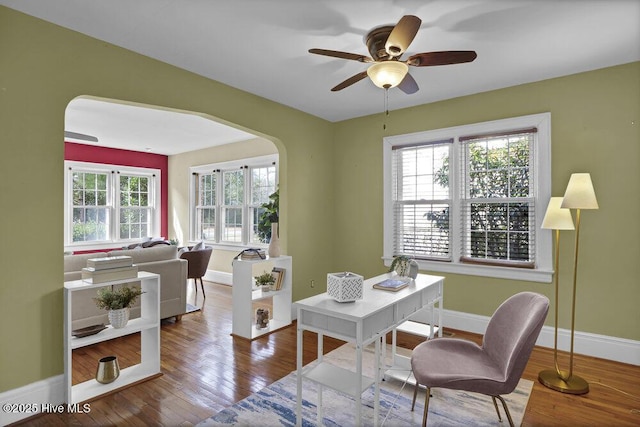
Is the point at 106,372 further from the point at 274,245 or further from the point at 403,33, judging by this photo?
the point at 403,33

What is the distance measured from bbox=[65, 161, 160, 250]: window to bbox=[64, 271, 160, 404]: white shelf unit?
466 cm

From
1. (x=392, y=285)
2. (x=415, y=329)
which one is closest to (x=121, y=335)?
(x=392, y=285)

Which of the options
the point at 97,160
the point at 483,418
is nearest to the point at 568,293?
the point at 483,418


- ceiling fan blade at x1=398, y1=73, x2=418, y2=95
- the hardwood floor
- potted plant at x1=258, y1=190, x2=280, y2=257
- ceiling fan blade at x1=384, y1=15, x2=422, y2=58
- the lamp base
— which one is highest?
ceiling fan blade at x1=384, y1=15, x2=422, y2=58

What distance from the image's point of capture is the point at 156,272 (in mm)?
4059

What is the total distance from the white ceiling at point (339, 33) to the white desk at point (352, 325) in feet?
6.28

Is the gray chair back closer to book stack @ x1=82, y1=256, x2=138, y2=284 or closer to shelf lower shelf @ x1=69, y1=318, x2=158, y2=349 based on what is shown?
shelf lower shelf @ x1=69, y1=318, x2=158, y2=349

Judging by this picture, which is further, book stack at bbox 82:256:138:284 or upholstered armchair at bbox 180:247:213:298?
upholstered armchair at bbox 180:247:213:298

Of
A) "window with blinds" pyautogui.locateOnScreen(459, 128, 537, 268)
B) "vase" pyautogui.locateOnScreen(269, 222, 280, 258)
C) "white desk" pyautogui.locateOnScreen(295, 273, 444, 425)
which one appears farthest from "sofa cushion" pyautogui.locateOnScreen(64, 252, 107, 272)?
"window with blinds" pyautogui.locateOnScreen(459, 128, 537, 268)

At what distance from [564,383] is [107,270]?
12.1 ft

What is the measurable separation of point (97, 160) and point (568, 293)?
26.5 feet

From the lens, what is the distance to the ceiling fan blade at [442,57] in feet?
7.10

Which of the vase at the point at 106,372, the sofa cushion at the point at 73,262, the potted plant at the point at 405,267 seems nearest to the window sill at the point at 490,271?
the potted plant at the point at 405,267

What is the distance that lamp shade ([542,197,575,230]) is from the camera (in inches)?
114
